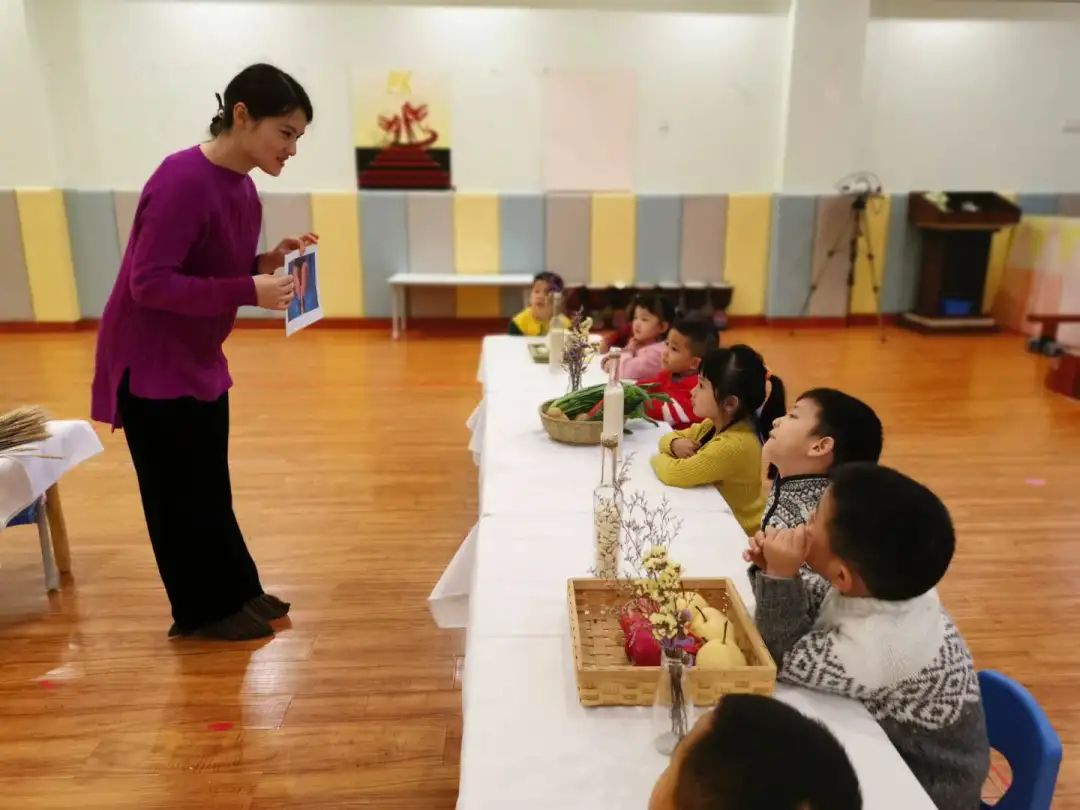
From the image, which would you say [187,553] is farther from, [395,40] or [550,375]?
[395,40]

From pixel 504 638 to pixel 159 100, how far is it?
725 cm

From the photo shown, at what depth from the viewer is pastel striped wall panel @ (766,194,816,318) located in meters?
7.51

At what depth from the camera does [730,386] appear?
224 centimetres

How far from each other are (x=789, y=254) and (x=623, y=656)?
683cm

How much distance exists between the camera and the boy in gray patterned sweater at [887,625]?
124 centimetres

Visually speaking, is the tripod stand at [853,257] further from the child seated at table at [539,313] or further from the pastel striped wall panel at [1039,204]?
the child seated at table at [539,313]

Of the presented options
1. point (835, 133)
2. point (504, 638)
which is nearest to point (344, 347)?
point (835, 133)

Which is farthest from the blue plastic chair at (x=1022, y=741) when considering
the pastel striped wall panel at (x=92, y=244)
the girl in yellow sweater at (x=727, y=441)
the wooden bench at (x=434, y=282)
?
the pastel striped wall panel at (x=92, y=244)

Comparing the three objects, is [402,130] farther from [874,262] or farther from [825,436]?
[825,436]

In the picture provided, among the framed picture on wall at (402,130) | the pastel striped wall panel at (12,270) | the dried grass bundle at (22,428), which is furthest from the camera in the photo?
the framed picture on wall at (402,130)

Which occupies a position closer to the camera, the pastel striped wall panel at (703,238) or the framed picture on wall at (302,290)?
the framed picture on wall at (302,290)

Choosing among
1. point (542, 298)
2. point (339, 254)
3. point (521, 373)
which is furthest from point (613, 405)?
point (339, 254)

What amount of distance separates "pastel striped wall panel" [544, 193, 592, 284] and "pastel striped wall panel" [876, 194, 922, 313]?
105 inches

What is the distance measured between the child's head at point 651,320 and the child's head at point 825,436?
6.25ft
